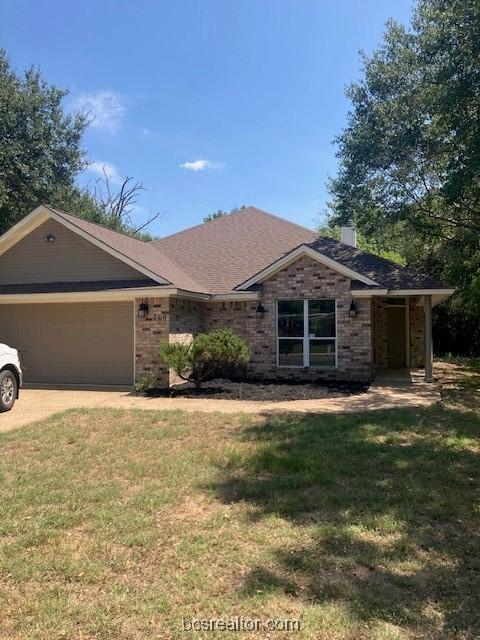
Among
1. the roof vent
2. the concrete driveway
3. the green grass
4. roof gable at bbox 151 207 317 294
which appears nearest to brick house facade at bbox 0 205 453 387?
roof gable at bbox 151 207 317 294

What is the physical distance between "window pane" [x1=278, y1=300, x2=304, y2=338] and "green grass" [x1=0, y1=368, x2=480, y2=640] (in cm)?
645

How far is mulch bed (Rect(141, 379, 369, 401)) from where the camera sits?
11.1 m

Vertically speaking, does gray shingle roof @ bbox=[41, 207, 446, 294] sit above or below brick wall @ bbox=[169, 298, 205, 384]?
above

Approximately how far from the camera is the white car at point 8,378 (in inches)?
382

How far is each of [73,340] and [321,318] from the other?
6984mm

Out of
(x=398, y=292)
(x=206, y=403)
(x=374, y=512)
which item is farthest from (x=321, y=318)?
(x=374, y=512)

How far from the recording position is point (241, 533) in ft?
14.0

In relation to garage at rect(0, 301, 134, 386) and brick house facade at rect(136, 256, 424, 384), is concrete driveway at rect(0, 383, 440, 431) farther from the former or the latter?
garage at rect(0, 301, 134, 386)

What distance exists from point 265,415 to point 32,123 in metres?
19.6

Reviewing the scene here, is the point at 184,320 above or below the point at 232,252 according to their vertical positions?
below

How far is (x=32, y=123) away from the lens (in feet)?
73.3

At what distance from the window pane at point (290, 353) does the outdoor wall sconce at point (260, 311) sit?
3.00 feet

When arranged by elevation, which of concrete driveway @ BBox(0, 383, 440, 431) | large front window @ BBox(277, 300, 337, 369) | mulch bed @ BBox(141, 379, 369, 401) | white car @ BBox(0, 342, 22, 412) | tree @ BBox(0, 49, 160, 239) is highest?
tree @ BBox(0, 49, 160, 239)

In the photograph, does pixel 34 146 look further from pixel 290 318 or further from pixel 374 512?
pixel 374 512
